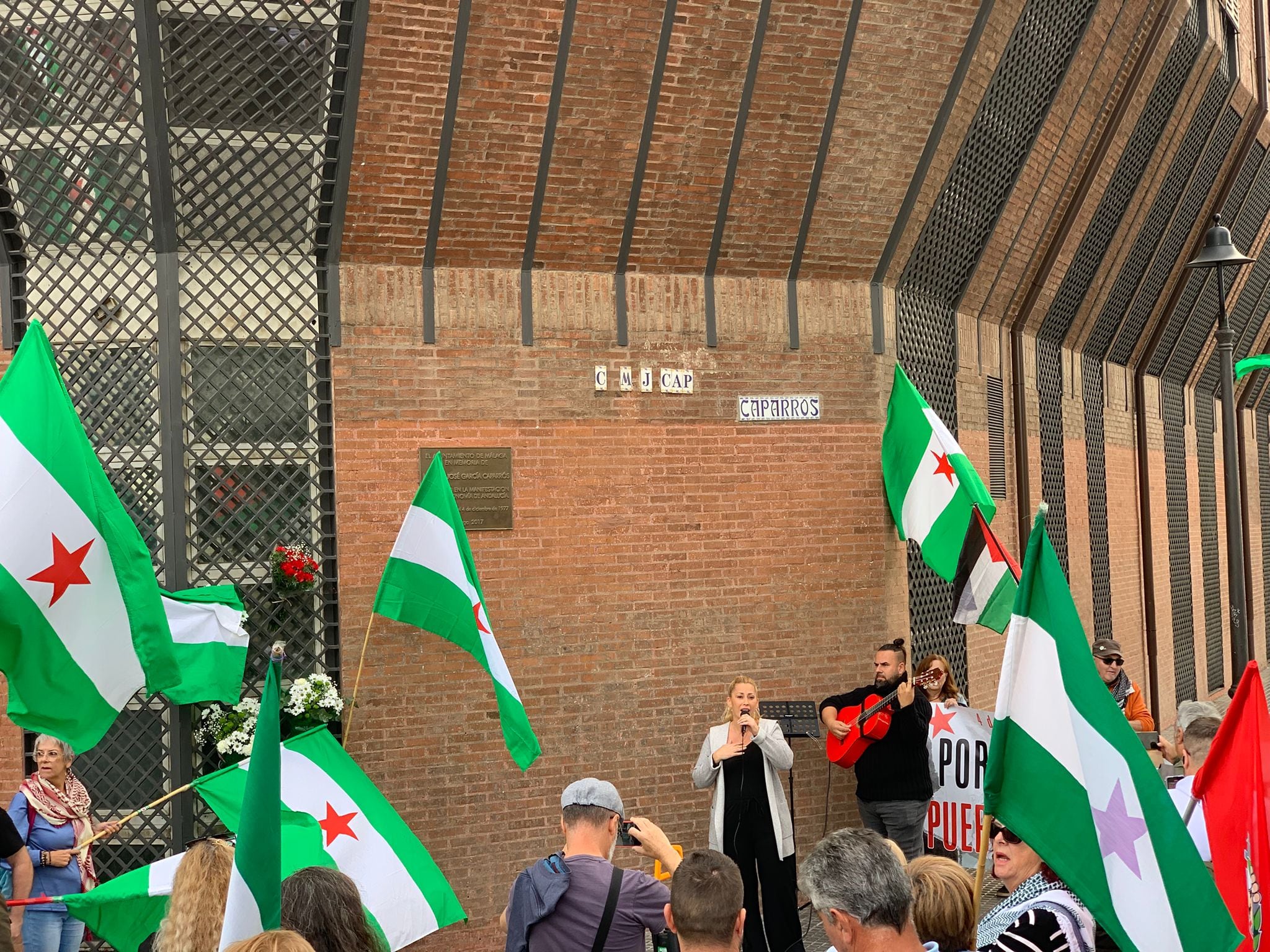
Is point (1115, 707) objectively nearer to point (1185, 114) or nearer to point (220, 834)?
point (220, 834)

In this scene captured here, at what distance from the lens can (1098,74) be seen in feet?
40.5

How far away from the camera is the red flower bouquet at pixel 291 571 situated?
8.74 meters

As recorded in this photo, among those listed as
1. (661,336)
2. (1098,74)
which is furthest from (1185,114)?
(661,336)

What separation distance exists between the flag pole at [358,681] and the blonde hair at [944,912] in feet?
16.4

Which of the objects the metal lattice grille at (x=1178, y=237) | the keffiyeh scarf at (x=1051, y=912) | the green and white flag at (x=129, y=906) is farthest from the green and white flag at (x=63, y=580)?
the metal lattice grille at (x=1178, y=237)

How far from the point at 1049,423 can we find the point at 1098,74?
3.92 m

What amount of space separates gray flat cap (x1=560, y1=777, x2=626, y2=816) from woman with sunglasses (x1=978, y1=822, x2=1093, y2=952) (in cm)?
123

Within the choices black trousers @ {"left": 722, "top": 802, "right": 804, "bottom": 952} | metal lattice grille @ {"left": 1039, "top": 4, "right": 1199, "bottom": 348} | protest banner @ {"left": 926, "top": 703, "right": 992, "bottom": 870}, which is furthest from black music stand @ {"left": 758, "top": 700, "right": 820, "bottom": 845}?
metal lattice grille @ {"left": 1039, "top": 4, "right": 1199, "bottom": 348}

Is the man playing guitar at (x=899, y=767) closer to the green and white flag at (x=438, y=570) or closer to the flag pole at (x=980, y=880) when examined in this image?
the green and white flag at (x=438, y=570)

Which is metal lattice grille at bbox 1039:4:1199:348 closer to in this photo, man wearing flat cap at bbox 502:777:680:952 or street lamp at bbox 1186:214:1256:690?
street lamp at bbox 1186:214:1256:690

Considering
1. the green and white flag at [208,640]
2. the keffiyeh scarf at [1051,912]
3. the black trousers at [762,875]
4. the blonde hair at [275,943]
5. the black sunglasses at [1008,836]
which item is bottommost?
the black trousers at [762,875]

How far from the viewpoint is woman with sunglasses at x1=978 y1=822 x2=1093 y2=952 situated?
394 cm

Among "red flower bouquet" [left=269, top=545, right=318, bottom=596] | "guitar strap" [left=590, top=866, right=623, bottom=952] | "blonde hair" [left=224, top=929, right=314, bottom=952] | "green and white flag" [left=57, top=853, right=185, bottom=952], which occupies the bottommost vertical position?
"green and white flag" [left=57, top=853, right=185, bottom=952]

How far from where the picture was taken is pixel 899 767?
353 inches
